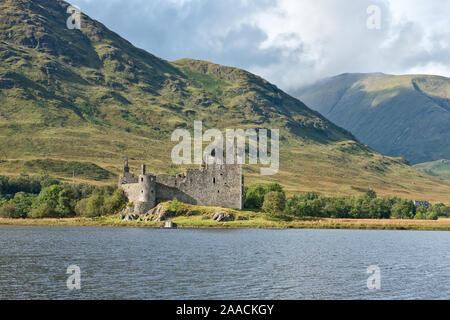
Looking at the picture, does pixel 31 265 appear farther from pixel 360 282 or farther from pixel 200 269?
pixel 360 282

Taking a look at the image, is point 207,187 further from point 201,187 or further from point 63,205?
point 63,205

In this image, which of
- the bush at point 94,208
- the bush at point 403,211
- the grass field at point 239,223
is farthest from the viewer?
the bush at point 403,211

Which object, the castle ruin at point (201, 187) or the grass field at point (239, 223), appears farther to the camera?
the castle ruin at point (201, 187)

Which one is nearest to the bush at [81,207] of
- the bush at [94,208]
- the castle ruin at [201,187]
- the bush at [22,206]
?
the bush at [94,208]

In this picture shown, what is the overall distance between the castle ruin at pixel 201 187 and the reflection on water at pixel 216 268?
25.0m

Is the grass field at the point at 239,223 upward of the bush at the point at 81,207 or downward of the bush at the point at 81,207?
downward

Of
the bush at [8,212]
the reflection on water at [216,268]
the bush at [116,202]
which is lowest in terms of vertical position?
the reflection on water at [216,268]

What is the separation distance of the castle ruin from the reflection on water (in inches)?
984

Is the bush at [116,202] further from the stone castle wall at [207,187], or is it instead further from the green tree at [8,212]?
the green tree at [8,212]

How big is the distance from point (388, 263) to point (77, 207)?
6777cm

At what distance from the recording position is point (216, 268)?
138 ft

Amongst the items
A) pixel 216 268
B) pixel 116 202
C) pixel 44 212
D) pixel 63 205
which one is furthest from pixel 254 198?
pixel 216 268

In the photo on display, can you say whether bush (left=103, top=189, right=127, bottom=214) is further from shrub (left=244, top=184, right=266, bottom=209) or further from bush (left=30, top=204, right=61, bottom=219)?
shrub (left=244, top=184, right=266, bottom=209)

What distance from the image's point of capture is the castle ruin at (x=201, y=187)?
9331 centimetres
